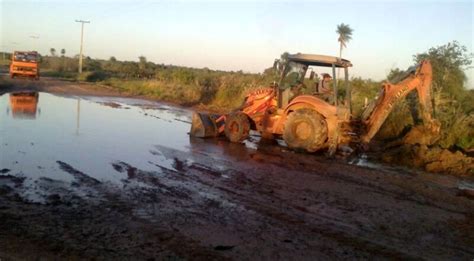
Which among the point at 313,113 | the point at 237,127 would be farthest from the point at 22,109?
the point at 313,113

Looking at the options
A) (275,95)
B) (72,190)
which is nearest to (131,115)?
(275,95)

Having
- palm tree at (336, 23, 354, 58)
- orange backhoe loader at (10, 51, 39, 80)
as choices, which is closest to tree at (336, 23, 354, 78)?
palm tree at (336, 23, 354, 58)

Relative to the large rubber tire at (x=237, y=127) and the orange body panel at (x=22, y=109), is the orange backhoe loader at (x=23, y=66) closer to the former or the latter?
the orange body panel at (x=22, y=109)

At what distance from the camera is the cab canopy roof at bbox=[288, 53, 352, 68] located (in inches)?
489

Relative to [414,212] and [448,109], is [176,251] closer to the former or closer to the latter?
[414,212]

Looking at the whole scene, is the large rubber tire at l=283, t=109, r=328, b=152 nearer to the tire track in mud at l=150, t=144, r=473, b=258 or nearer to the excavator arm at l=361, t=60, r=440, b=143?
the excavator arm at l=361, t=60, r=440, b=143

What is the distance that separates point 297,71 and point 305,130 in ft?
5.94

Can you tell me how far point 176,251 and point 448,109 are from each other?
45.2 feet

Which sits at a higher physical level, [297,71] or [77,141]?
[297,71]

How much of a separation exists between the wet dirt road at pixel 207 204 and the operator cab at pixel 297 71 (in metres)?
1.99

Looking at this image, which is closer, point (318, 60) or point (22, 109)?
point (318, 60)

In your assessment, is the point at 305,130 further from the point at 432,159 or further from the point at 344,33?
the point at 344,33

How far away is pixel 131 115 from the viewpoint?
18188mm

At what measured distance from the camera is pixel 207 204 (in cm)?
693
